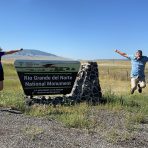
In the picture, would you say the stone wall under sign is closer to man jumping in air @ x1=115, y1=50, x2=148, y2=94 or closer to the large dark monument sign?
the large dark monument sign

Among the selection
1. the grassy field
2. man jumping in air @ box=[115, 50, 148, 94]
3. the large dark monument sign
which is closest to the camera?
the grassy field

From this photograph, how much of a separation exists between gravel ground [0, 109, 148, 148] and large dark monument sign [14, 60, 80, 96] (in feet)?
11.0

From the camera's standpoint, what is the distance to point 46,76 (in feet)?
47.7

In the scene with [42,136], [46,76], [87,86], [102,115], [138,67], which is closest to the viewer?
[42,136]

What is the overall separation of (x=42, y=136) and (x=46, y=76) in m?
5.60

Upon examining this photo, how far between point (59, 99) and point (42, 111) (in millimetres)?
2281

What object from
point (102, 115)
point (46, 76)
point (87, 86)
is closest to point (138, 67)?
point (87, 86)

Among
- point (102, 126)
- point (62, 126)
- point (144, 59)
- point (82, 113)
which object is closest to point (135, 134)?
point (102, 126)

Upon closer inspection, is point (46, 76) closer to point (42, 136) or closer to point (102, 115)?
point (102, 115)

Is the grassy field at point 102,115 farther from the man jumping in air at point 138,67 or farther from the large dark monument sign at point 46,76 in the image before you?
the man jumping in air at point 138,67

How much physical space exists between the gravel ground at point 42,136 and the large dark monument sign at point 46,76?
3357mm

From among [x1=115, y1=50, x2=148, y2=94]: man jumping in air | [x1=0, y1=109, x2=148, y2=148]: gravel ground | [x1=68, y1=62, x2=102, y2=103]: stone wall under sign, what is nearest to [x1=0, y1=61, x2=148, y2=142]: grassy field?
[x1=0, y1=109, x2=148, y2=148]: gravel ground

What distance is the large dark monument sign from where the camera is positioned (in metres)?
14.1

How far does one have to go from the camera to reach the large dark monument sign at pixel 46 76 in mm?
14109
